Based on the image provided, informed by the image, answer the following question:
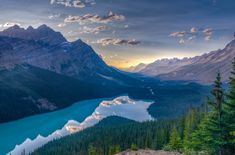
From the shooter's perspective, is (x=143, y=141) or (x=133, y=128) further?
(x=133, y=128)

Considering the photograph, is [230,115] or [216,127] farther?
[230,115]

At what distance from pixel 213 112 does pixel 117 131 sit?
→ 151 meters

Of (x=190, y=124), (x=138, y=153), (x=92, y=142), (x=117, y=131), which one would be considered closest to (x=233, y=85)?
(x=138, y=153)

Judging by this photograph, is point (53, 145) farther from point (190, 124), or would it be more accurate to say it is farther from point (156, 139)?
point (190, 124)

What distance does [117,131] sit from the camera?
188250mm

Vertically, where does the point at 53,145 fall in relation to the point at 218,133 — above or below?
below

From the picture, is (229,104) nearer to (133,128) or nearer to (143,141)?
(143,141)

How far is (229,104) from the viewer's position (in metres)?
39.6

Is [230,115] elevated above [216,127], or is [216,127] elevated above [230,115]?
[230,115]

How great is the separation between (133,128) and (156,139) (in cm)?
5132

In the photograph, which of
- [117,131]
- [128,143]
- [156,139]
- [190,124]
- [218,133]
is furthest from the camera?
[117,131]

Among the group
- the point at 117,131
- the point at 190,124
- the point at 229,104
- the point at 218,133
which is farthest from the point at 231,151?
the point at 117,131

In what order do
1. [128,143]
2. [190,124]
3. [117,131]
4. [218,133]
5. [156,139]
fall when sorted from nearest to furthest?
[218,133] < [190,124] < [156,139] < [128,143] < [117,131]

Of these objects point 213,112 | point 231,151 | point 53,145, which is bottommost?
point 53,145
